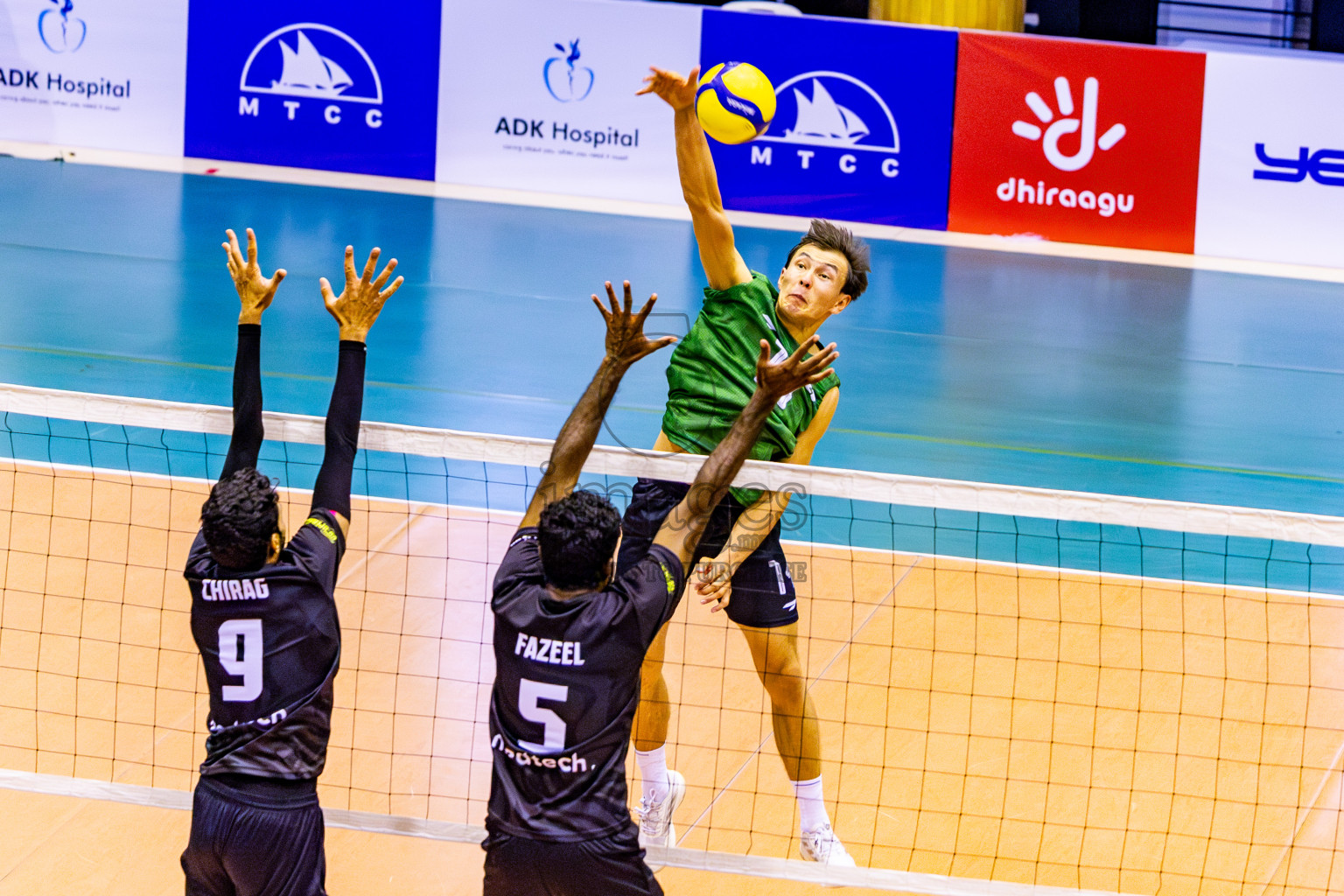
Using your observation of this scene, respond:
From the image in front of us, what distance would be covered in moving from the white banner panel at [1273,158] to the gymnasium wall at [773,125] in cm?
2

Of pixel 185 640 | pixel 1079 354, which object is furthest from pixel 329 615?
pixel 1079 354

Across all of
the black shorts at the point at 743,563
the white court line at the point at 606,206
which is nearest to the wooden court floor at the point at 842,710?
the black shorts at the point at 743,563

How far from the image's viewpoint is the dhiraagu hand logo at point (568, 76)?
16.4 metres

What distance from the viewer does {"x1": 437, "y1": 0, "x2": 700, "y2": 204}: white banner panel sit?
53.5 ft

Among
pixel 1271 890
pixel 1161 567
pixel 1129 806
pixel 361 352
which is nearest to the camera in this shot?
pixel 361 352

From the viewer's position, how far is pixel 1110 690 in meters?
7.19

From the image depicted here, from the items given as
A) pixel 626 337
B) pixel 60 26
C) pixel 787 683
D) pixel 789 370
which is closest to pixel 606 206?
pixel 60 26

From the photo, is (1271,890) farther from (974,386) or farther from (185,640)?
(974,386)

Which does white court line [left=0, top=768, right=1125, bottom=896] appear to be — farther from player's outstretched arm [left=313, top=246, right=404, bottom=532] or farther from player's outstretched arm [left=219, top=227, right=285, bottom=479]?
player's outstretched arm [left=219, top=227, right=285, bottom=479]

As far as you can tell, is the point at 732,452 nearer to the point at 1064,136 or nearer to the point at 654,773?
the point at 654,773

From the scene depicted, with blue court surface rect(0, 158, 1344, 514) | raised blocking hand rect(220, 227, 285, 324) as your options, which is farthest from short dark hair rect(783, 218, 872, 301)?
blue court surface rect(0, 158, 1344, 514)

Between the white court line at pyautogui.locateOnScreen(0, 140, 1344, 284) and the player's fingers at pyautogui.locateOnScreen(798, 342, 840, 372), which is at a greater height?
the white court line at pyautogui.locateOnScreen(0, 140, 1344, 284)

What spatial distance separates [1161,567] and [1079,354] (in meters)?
4.71

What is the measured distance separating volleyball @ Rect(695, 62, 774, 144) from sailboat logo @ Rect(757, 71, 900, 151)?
10.1 m
